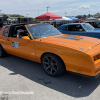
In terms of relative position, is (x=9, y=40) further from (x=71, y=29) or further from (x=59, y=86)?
(x=71, y=29)

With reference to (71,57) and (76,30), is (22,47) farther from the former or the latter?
(76,30)

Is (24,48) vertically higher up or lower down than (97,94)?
higher up

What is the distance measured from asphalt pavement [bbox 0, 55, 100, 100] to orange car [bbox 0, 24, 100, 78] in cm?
36

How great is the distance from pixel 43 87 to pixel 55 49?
1052 mm

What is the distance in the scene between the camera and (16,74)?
151 inches

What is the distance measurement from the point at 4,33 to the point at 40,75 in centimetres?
274

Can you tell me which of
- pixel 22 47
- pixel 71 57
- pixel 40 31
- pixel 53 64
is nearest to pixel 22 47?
pixel 22 47

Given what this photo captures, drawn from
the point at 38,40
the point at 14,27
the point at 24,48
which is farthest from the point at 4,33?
the point at 38,40

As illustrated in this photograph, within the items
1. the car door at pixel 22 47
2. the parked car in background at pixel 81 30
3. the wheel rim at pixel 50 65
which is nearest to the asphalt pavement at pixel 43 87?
the wheel rim at pixel 50 65

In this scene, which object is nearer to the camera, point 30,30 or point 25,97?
point 25,97

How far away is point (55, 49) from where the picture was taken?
10.6ft

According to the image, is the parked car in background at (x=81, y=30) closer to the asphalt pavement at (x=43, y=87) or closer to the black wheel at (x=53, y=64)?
the asphalt pavement at (x=43, y=87)

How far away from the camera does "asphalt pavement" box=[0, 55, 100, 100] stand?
2658 millimetres

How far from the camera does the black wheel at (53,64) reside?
3.23 metres
